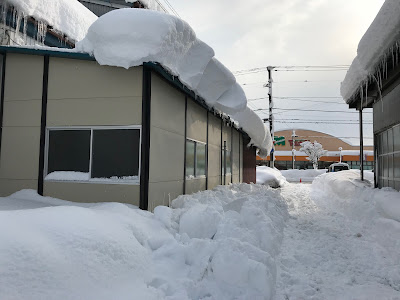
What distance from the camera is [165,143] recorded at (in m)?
6.77

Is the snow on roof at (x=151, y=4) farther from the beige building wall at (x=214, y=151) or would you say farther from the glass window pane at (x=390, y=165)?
the glass window pane at (x=390, y=165)

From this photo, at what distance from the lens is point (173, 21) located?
5.43 m

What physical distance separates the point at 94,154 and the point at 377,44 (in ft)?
21.5

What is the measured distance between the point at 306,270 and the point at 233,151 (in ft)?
33.5

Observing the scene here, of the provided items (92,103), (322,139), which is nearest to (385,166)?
(92,103)

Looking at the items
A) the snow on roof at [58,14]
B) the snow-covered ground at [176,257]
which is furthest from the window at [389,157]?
the snow on roof at [58,14]

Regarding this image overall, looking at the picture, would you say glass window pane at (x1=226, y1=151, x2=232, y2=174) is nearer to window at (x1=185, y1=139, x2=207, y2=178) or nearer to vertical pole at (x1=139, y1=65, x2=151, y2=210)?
window at (x1=185, y1=139, x2=207, y2=178)

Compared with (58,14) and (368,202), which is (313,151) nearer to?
(368,202)

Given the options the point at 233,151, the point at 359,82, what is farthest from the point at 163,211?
the point at 233,151

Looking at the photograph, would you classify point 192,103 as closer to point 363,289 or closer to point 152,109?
point 152,109

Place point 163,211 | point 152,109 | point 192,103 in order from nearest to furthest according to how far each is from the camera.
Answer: point 163,211, point 152,109, point 192,103

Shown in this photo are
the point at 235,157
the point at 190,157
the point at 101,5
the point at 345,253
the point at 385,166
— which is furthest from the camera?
the point at 101,5

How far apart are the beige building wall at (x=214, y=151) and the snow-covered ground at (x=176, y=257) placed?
4.75 metres

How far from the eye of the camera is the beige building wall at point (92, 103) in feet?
19.8
